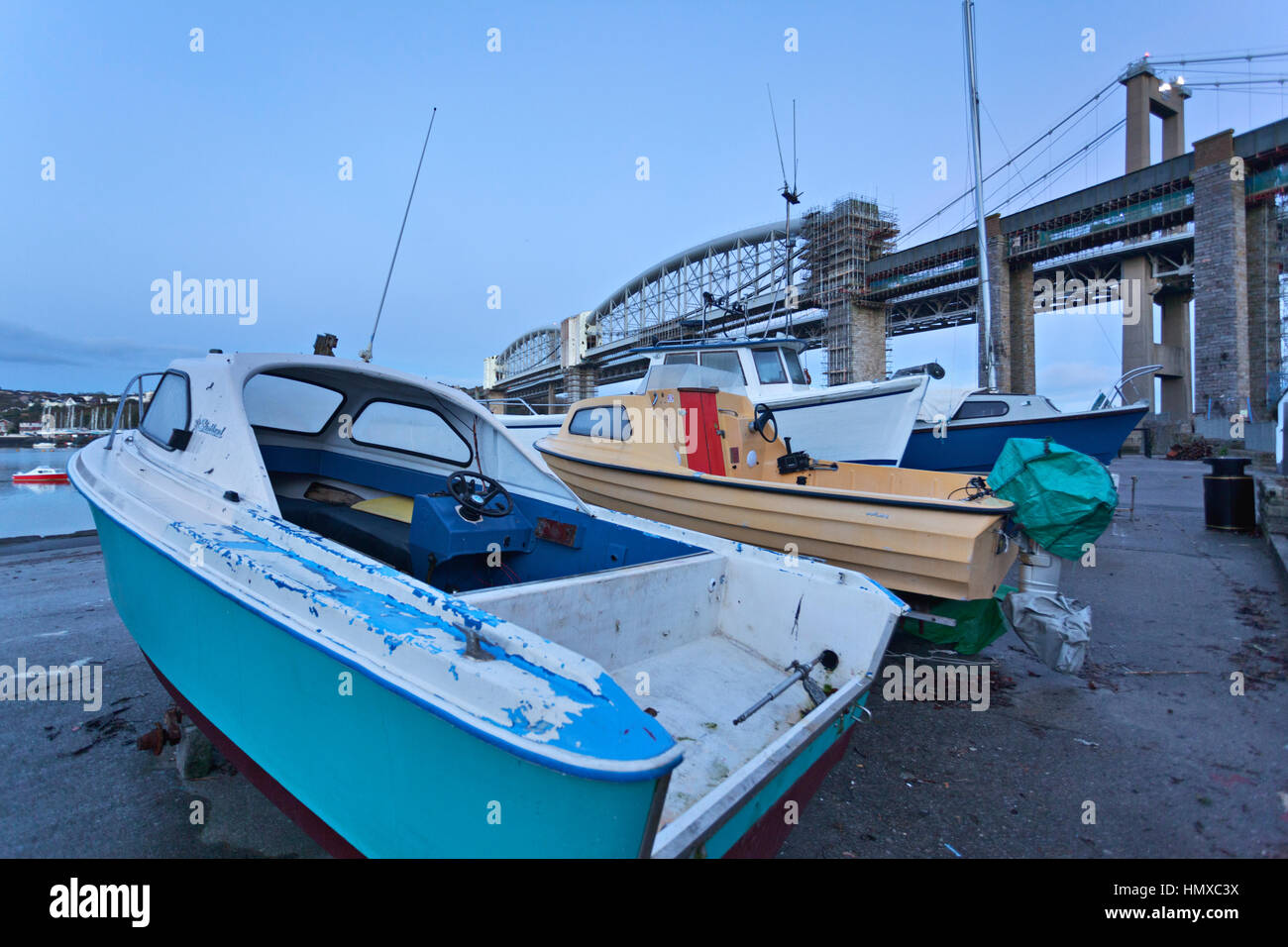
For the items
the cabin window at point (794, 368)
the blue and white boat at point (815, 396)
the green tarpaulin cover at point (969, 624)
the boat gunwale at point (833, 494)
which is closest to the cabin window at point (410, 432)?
the boat gunwale at point (833, 494)

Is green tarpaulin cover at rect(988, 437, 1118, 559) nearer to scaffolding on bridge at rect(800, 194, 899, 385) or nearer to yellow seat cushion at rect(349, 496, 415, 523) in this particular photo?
yellow seat cushion at rect(349, 496, 415, 523)

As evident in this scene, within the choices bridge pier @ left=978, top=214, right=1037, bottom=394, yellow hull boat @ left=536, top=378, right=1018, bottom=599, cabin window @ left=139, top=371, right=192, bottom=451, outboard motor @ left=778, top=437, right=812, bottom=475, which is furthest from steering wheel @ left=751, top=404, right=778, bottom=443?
bridge pier @ left=978, top=214, right=1037, bottom=394

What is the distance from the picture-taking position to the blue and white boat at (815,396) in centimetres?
806

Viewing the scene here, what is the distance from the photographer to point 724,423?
250 inches

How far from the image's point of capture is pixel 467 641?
1.48 meters

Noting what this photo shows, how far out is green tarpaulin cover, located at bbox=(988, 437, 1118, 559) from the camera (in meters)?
3.49

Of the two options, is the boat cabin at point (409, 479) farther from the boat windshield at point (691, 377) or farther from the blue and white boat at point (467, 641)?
the boat windshield at point (691, 377)

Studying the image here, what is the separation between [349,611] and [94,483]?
298 cm

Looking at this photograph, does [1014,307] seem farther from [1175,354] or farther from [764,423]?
[764,423]

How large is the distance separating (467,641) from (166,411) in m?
3.43

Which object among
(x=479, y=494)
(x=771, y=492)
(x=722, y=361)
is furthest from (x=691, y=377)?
(x=479, y=494)

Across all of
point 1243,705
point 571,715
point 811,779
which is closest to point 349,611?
point 571,715
